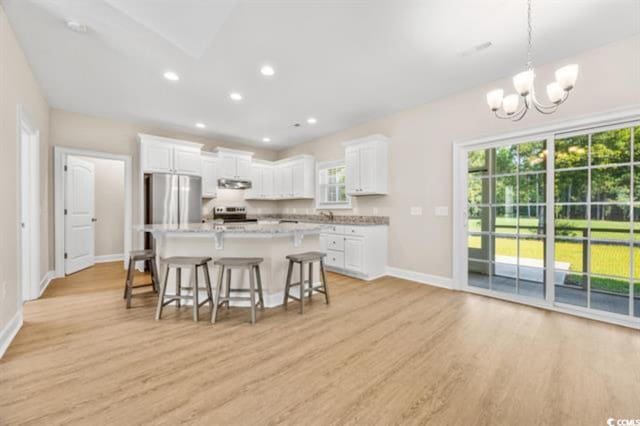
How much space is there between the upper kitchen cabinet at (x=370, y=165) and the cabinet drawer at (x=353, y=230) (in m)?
0.70

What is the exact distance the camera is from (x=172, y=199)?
503 centimetres

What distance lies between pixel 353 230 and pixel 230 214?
9.96 feet

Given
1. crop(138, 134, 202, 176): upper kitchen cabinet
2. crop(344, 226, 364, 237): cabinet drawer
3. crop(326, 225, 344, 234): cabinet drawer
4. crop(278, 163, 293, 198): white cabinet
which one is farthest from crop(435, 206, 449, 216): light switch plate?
crop(138, 134, 202, 176): upper kitchen cabinet

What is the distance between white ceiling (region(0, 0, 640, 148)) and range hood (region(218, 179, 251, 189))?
1.95m

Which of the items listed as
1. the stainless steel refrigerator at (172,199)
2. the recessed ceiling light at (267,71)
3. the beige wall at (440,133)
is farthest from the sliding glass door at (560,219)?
the stainless steel refrigerator at (172,199)

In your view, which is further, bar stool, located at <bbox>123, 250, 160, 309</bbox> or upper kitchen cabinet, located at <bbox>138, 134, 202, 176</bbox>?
upper kitchen cabinet, located at <bbox>138, 134, 202, 176</bbox>

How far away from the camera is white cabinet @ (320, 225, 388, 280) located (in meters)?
4.45

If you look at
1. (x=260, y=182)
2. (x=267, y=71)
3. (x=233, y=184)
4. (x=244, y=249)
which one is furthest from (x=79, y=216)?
(x=267, y=71)

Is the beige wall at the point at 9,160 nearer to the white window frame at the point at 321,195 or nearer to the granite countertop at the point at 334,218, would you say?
the granite countertop at the point at 334,218

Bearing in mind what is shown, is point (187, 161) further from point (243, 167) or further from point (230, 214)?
point (230, 214)

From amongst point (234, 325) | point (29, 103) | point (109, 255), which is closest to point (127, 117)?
point (29, 103)

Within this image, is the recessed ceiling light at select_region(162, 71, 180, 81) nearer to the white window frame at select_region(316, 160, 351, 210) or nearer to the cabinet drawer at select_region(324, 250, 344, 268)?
the white window frame at select_region(316, 160, 351, 210)

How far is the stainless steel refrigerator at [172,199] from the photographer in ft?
15.8

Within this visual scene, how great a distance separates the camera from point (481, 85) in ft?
11.9
